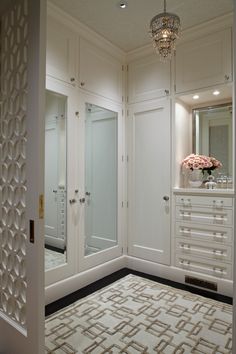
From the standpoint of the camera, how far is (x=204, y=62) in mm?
2797

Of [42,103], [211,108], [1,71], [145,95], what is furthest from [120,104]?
[42,103]

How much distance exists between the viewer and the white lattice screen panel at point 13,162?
151cm

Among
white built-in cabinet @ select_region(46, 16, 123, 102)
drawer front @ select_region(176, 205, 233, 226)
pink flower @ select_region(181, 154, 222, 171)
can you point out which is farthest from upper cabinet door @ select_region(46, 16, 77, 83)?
drawer front @ select_region(176, 205, 233, 226)

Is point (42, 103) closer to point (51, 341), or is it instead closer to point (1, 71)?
point (1, 71)

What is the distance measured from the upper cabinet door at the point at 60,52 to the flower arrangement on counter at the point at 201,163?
161 centimetres

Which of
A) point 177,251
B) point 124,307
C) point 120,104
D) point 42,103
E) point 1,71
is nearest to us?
point 42,103

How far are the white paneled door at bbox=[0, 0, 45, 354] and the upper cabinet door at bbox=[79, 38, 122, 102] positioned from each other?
1235 millimetres

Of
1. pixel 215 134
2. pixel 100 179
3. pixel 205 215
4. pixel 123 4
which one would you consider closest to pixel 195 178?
pixel 205 215

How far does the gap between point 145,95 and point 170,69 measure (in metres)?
0.43

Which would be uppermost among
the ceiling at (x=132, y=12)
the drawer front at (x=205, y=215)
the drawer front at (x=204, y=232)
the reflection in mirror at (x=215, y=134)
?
the ceiling at (x=132, y=12)

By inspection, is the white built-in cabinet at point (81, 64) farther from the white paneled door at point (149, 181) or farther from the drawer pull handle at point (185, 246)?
the drawer pull handle at point (185, 246)

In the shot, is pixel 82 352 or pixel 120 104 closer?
pixel 82 352

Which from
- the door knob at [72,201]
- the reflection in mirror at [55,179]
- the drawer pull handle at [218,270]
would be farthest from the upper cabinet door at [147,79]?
the drawer pull handle at [218,270]

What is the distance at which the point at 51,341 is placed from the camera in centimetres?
187
